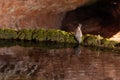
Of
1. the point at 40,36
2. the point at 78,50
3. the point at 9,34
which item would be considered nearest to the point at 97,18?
the point at 40,36

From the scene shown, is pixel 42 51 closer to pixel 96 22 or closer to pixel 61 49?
pixel 61 49

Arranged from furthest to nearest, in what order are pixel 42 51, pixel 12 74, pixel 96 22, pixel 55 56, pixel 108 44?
pixel 96 22, pixel 108 44, pixel 42 51, pixel 55 56, pixel 12 74

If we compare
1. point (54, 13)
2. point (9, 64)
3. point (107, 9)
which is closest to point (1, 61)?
point (9, 64)

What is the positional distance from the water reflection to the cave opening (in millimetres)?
5239

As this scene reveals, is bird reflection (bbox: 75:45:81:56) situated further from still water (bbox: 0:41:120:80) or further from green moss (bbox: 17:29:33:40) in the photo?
green moss (bbox: 17:29:33:40)

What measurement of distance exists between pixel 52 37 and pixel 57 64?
21.5 ft

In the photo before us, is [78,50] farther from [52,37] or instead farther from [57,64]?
[57,64]

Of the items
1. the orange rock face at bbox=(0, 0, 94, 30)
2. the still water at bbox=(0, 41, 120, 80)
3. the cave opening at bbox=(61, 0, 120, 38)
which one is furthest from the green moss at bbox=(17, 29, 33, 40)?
the cave opening at bbox=(61, 0, 120, 38)

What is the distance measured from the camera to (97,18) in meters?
30.1

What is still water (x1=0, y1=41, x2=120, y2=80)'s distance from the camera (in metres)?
17.4

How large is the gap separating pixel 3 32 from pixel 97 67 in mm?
9240

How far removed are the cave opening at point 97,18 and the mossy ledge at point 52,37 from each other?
10.0ft

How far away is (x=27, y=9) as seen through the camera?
2814 centimetres

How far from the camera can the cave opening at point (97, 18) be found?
29.1m
